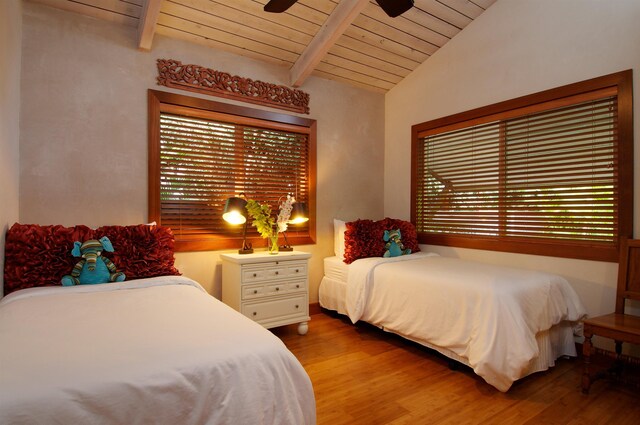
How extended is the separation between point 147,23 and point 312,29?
139 centimetres

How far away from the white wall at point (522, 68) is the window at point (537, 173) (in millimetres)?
91

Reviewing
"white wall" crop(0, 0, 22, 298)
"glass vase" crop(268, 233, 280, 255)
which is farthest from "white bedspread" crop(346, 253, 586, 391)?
A: "white wall" crop(0, 0, 22, 298)

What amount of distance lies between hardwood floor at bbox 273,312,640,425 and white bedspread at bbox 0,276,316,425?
860 millimetres

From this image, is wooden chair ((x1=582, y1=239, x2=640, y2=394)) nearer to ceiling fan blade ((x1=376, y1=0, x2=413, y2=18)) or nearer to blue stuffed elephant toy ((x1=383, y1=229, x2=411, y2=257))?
blue stuffed elephant toy ((x1=383, y1=229, x2=411, y2=257))

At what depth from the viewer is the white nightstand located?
9.39ft

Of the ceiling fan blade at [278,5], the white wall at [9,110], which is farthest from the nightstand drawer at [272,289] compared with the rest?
the ceiling fan blade at [278,5]

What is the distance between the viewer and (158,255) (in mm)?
2441

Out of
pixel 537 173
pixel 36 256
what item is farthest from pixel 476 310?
pixel 36 256

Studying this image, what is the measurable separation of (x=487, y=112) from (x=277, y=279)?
2574 millimetres

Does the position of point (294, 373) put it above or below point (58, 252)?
below

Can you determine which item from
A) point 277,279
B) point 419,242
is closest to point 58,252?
point 277,279

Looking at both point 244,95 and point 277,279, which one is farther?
point 244,95

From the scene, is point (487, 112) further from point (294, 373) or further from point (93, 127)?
point (93, 127)

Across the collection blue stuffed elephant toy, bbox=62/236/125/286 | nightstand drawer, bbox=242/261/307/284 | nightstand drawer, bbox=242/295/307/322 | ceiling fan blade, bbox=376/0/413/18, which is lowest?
nightstand drawer, bbox=242/295/307/322
